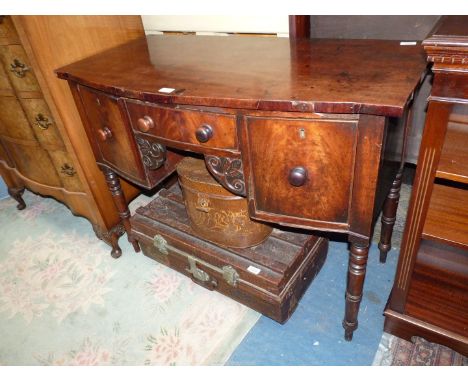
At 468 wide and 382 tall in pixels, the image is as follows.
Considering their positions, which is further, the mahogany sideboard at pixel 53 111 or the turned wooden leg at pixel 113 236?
the turned wooden leg at pixel 113 236

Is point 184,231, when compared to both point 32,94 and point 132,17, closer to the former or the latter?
point 32,94

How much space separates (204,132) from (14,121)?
4.29 ft

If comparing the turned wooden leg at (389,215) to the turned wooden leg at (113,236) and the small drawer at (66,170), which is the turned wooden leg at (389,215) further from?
the small drawer at (66,170)

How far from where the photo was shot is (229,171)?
48.9 inches

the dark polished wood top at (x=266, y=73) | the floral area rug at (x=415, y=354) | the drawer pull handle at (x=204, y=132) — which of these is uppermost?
the dark polished wood top at (x=266, y=73)

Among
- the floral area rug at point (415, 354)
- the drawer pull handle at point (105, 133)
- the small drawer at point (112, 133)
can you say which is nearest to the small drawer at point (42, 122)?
the small drawer at point (112, 133)

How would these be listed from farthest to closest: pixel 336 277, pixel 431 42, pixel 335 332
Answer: pixel 336 277 < pixel 335 332 < pixel 431 42

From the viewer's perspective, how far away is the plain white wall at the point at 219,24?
1.73 metres

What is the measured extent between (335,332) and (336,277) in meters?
0.31

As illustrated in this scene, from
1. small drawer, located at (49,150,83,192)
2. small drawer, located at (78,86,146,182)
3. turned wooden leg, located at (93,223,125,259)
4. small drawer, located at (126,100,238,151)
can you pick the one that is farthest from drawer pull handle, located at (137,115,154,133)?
turned wooden leg, located at (93,223,125,259)

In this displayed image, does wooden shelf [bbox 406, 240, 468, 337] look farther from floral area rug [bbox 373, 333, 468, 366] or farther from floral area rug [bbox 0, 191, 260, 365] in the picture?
floral area rug [bbox 0, 191, 260, 365]

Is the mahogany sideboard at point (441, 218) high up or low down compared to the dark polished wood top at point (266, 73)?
down
